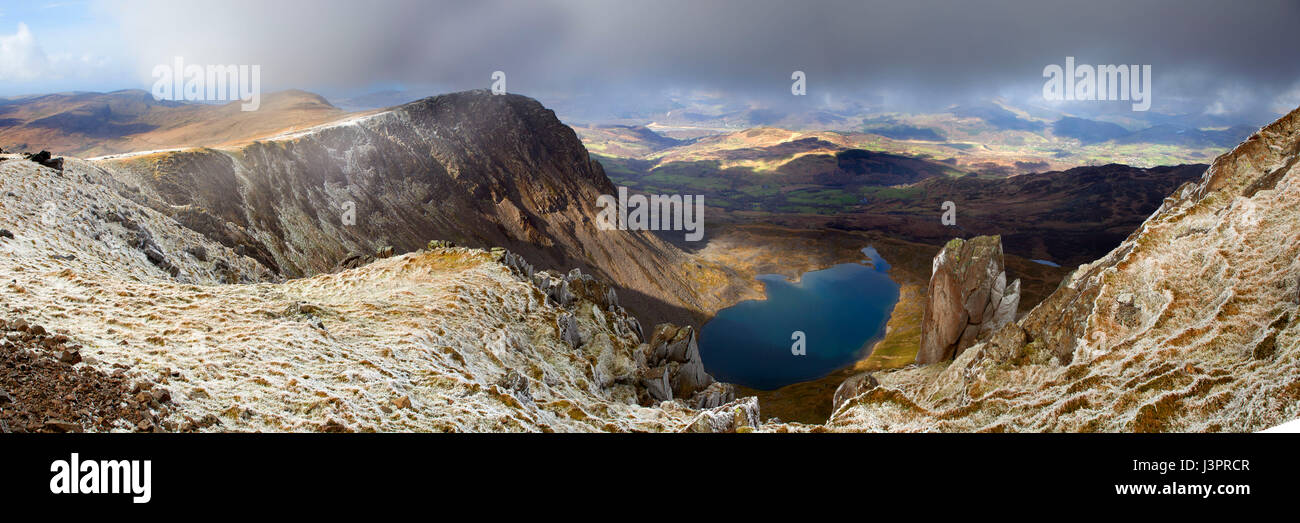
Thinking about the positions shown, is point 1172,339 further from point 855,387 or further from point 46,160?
point 46,160

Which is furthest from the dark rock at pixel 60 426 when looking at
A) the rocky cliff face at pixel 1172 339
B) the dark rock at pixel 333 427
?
the rocky cliff face at pixel 1172 339

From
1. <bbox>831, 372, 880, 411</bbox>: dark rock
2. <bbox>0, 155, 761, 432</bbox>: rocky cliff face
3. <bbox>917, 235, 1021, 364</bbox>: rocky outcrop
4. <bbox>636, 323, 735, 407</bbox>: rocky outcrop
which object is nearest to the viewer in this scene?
<bbox>0, 155, 761, 432</bbox>: rocky cliff face

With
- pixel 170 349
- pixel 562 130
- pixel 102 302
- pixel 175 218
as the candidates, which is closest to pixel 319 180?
pixel 175 218

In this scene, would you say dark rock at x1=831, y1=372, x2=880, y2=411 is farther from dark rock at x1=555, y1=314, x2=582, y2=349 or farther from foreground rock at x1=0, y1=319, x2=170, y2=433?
foreground rock at x1=0, y1=319, x2=170, y2=433

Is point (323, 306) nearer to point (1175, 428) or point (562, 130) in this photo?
point (1175, 428)

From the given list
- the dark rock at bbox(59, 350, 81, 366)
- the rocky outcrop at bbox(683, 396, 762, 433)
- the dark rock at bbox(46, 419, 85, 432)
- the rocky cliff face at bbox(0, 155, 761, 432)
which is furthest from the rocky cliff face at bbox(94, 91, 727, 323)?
the dark rock at bbox(46, 419, 85, 432)

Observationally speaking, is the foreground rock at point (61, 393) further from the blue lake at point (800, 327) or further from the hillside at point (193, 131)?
the hillside at point (193, 131)

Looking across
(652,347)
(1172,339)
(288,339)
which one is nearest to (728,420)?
(1172,339)
